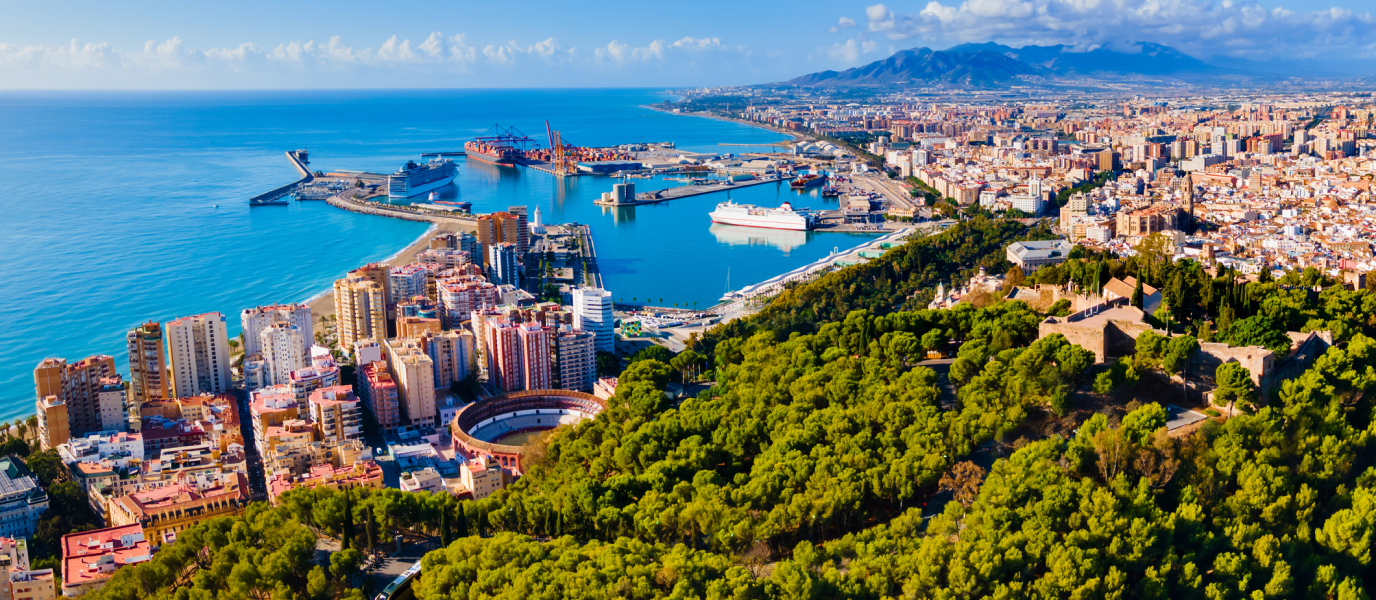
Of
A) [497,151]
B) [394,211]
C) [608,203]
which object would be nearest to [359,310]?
[394,211]

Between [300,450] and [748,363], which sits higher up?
[748,363]

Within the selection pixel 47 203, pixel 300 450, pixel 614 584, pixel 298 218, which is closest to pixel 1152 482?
pixel 614 584

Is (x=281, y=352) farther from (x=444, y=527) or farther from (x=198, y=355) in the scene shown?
(x=444, y=527)

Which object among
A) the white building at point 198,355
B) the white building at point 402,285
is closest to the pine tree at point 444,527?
the white building at point 198,355

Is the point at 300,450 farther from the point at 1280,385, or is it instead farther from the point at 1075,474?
the point at 1280,385

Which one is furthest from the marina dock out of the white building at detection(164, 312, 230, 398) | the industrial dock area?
the white building at detection(164, 312, 230, 398)

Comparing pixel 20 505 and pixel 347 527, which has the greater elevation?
pixel 347 527

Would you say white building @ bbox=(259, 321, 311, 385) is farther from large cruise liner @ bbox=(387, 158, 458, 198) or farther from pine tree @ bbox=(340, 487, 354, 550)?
large cruise liner @ bbox=(387, 158, 458, 198)
